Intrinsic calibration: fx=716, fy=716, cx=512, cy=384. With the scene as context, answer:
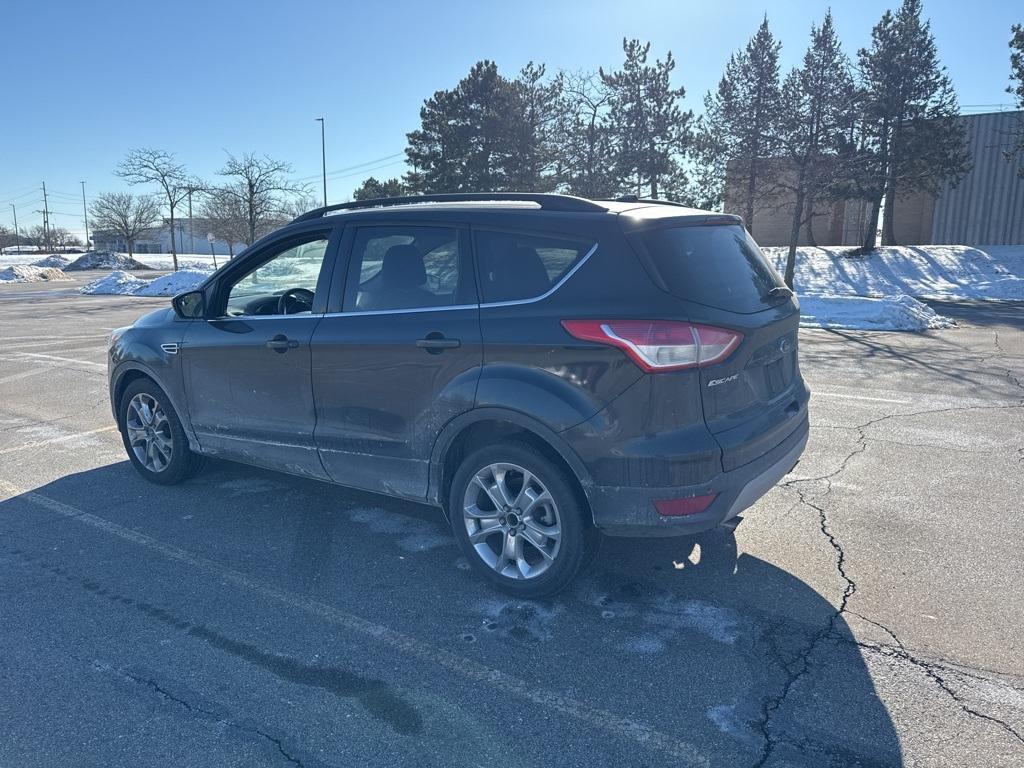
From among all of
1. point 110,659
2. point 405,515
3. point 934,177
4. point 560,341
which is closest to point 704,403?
point 560,341

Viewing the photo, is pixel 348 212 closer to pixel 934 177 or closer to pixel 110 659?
pixel 110 659

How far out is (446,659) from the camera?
9.75 feet

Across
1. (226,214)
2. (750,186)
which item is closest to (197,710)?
(750,186)

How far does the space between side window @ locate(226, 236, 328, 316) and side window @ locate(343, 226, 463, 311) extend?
15.8 inches

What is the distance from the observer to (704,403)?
3037mm

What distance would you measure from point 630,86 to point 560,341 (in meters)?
31.4

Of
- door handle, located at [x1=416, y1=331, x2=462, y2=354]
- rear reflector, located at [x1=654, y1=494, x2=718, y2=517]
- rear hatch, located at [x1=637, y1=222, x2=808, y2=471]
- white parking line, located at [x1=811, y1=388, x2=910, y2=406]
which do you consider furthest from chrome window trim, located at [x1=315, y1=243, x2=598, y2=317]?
white parking line, located at [x1=811, y1=388, x2=910, y2=406]

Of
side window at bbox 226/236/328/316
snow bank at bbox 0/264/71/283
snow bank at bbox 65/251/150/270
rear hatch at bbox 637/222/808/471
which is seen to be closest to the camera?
rear hatch at bbox 637/222/808/471

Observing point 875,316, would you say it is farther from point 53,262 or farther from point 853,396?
point 53,262

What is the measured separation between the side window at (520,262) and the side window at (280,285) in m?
1.24

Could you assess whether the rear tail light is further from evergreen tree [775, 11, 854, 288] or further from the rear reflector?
evergreen tree [775, 11, 854, 288]

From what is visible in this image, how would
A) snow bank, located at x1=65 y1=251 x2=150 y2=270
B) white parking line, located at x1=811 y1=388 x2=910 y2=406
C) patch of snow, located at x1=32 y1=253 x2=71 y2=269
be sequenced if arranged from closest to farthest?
1. white parking line, located at x1=811 y1=388 x2=910 y2=406
2. snow bank, located at x1=65 y1=251 x2=150 y2=270
3. patch of snow, located at x1=32 y1=253 x2=71 y2=269


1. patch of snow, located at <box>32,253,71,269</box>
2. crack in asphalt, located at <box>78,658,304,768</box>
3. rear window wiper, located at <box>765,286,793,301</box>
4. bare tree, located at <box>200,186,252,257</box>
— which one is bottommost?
crack in asphalt, located at <box>78,658,304,768</box>

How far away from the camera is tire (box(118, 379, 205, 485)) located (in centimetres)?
497
